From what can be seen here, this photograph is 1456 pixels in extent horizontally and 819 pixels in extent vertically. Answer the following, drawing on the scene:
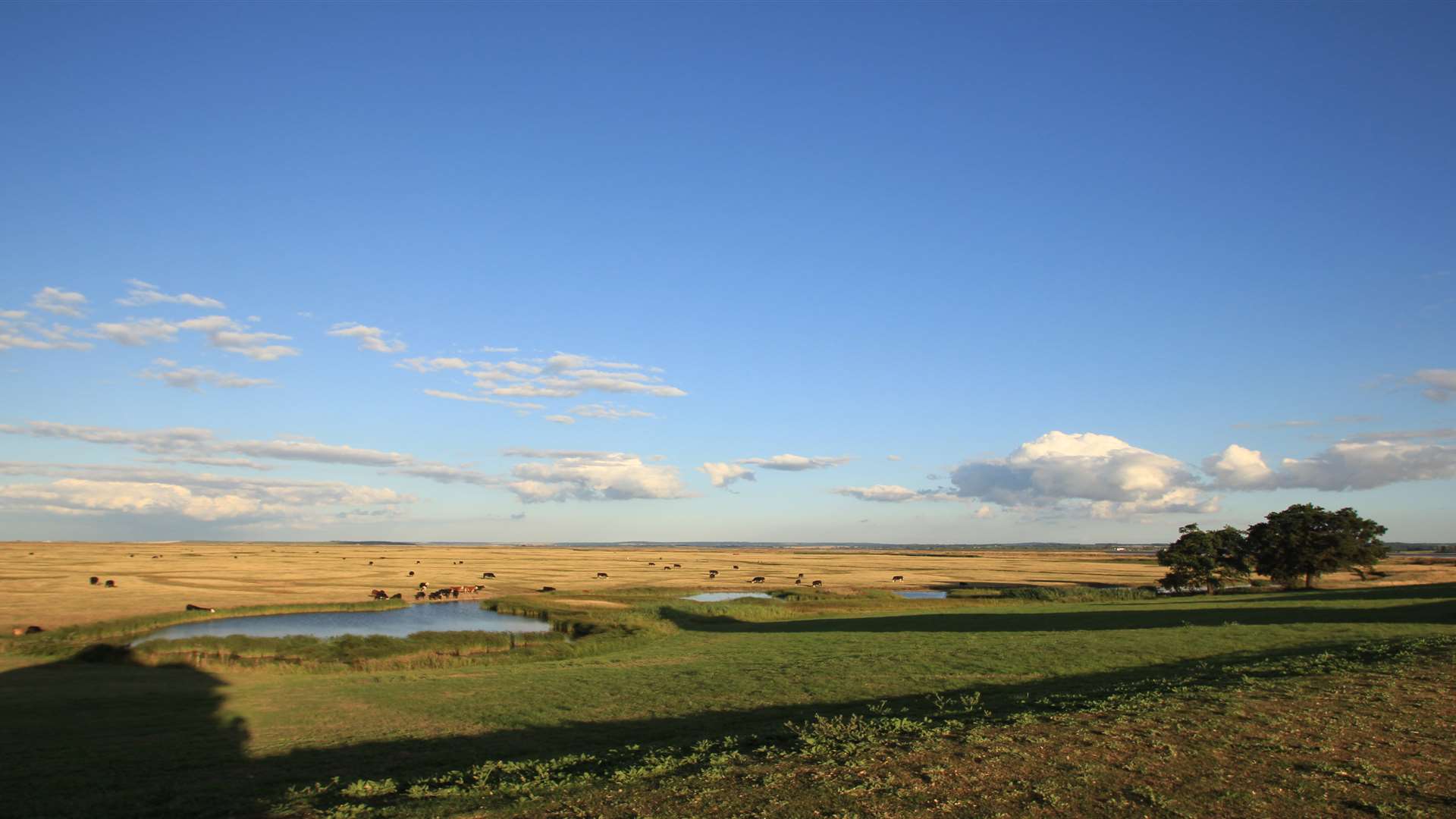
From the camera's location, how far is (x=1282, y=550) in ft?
210

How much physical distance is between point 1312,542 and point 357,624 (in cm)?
7319

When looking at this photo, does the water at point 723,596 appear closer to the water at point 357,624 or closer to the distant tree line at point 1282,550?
the water at point 357,624

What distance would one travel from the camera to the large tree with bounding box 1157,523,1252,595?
218ft

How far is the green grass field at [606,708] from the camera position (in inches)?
508

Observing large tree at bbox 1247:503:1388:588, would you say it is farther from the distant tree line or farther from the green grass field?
the green grass field

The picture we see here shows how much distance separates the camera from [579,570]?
119375 mm

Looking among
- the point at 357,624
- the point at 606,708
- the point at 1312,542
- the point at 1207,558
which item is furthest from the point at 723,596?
the point at 606,708

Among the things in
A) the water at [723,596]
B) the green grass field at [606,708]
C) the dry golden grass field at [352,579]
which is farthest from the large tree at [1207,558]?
the water at [723,596]

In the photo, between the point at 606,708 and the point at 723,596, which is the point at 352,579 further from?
the point at 606,708

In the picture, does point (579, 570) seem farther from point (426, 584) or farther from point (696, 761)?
point (696, 761)

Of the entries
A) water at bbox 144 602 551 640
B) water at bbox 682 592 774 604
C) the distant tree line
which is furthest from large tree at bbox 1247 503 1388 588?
water at bbox 144 602 551 640

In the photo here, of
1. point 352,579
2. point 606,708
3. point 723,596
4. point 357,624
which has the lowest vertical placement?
point 723,596

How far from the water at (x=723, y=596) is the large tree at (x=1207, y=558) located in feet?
117

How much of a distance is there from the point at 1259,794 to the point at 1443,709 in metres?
7.42
